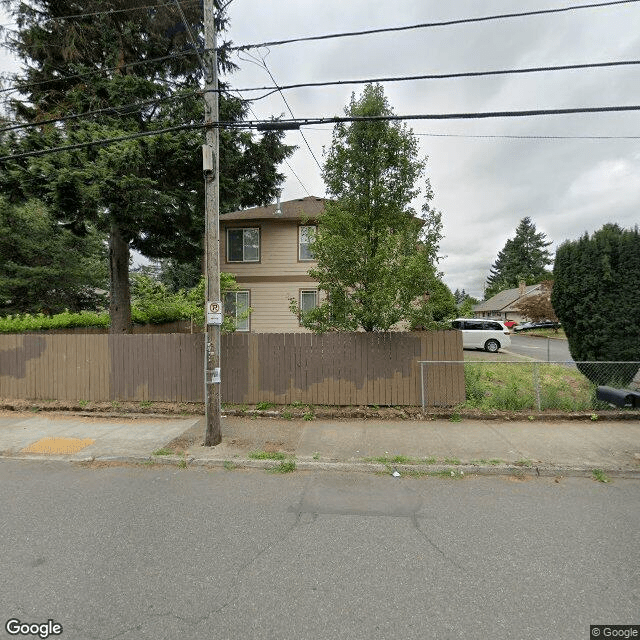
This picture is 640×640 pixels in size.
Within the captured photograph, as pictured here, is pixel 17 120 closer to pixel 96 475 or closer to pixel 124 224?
pixel 124 224

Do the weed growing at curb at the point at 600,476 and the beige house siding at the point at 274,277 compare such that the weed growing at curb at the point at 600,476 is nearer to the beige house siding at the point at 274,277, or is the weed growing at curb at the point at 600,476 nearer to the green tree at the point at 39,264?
the beige house siding at the point at 274,277

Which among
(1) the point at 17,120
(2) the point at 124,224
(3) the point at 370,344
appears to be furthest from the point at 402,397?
(1) the point at 17,120

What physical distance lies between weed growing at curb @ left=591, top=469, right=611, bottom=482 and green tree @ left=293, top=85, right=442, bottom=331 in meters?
3.71

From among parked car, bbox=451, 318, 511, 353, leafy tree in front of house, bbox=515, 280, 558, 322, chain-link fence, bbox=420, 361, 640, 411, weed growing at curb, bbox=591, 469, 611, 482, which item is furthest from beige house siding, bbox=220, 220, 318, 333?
leafy tree in front of house, bbox=515, 280, 558, 322

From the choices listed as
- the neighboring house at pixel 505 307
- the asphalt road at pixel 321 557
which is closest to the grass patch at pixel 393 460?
the asphalt road at pixel 321 557

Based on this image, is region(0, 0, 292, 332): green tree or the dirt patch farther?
region(0, 0, 292, 332): green tree

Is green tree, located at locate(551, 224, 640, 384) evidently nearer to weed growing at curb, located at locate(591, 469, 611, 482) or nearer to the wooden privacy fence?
the wooden privacy fence

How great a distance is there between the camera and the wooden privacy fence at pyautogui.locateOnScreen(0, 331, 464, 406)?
24.3ft

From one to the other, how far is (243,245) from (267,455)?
11.6m

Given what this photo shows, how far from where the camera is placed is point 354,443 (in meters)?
5.75

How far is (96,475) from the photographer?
15.8ft

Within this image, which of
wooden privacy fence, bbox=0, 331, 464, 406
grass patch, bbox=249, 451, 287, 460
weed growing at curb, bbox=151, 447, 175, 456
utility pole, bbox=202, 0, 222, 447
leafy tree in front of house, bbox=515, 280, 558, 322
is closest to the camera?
grass patch, bbox=249, 451, 287, 460

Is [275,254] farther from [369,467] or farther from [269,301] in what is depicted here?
[369,467]

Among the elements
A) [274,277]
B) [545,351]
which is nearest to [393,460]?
[274,277]
